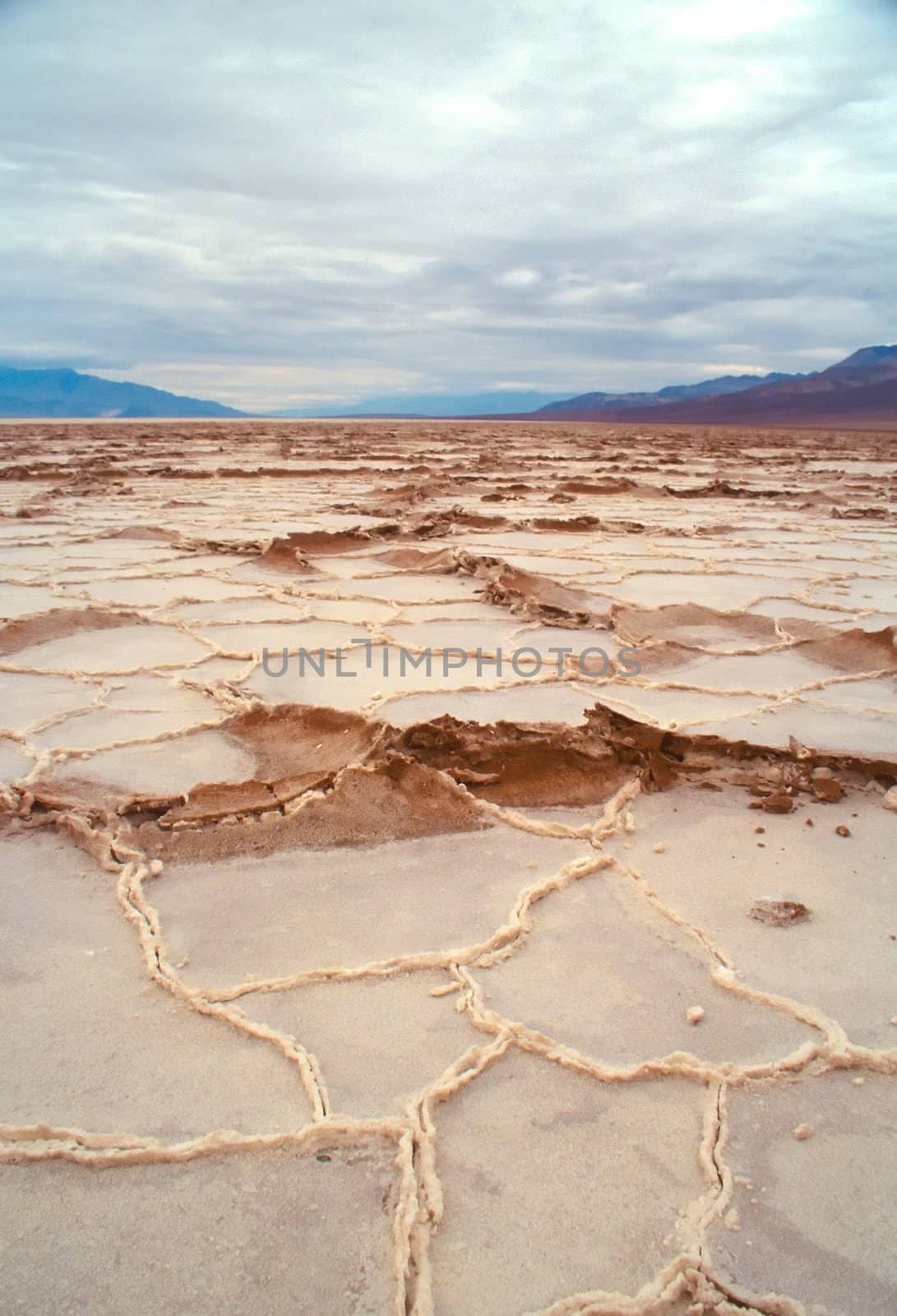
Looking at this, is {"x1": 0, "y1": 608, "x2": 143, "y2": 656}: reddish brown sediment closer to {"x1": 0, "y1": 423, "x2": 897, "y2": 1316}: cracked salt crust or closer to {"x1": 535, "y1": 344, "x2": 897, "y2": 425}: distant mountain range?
{"x1": 0, "y1": 423, "x2": 897, "y2": 1316}: cracked salt crust

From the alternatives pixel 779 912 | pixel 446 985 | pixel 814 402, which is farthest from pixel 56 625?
pixel 814 402

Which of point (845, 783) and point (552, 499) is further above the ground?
point (552, 499)

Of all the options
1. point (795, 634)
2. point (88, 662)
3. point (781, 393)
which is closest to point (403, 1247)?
point (88, 662)

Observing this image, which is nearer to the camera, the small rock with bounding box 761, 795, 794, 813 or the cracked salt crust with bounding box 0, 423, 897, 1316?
the cracked salt crust with bounding box 0, 423, 897, 1316

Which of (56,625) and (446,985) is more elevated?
(56,625)

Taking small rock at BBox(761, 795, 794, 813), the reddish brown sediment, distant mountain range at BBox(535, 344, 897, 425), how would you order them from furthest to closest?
distant mountain range at BBox(535, 344, 897, 425) → the reddish brown sediment → small rock at BBox(761, 795, 794, 813)

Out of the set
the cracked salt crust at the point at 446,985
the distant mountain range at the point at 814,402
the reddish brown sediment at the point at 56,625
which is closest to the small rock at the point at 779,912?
the cracked salt crust at the point at 446,985

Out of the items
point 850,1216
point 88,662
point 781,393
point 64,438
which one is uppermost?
point 781,393

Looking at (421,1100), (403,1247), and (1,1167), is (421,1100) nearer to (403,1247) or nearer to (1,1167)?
(403,1247)

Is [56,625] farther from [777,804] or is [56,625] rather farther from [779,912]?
[779,912]

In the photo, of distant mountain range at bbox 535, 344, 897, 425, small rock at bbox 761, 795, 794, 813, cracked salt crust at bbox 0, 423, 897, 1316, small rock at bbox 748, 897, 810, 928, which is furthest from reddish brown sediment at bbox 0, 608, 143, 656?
distant mountain range at bbox 535, 344, 897, 425

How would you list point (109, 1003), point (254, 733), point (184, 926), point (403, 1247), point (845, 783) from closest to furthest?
point (403, 1247) < point (109, 1003) < point (184, 926) < point (845, 783) < point (254, 733)
